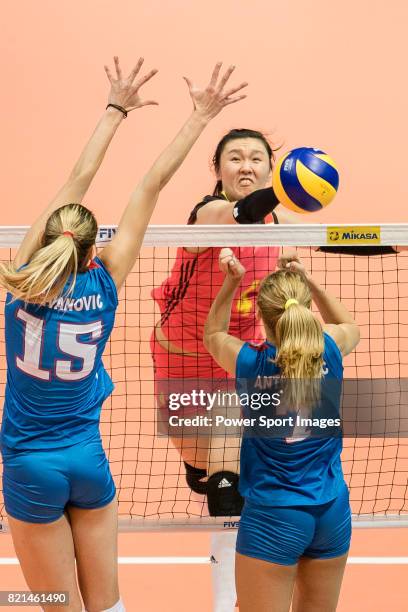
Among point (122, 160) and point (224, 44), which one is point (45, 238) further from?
point (224, 44)

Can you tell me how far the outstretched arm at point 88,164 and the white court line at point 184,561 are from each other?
316 centimetres

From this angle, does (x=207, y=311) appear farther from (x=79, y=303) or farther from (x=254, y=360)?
(x=79, y=303)

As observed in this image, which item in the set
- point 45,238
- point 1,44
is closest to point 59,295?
point 45,238

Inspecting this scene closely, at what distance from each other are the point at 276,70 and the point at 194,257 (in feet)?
22.0

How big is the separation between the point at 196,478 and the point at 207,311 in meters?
1.03

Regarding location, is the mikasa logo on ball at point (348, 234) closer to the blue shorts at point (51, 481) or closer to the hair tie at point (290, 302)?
the hair tie at point (290, 302)

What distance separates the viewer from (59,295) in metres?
3.95

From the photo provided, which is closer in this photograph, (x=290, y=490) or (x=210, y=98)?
(x=290, y=490)

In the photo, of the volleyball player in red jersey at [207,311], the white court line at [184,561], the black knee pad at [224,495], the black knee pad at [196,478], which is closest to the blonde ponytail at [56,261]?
the volleyball player in red jersey at [207,311]

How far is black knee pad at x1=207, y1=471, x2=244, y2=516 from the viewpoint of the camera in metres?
5.24

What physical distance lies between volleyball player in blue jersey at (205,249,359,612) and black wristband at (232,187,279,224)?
754 millimetres

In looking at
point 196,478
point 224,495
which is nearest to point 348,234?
point 224,495

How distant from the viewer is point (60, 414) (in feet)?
13.0

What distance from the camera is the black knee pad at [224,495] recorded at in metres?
5.24
